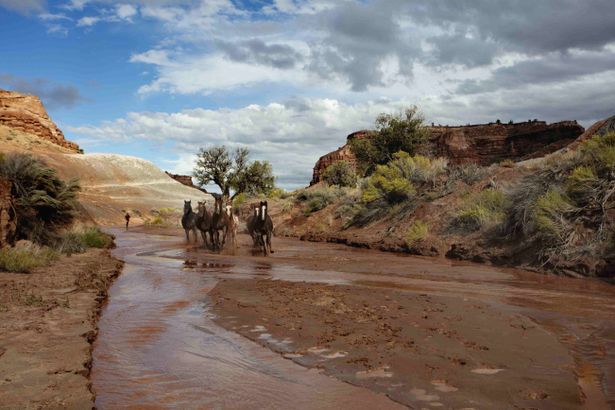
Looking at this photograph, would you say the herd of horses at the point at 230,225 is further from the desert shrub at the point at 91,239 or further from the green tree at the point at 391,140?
the green tree at the point at 391,140

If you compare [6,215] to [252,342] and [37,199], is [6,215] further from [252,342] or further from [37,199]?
[252,342]

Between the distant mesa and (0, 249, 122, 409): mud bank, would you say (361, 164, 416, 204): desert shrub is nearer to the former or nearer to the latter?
(0, 249, 122, 409): mud bank

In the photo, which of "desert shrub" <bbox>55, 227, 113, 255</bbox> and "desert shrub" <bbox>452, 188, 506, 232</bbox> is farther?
"desert shrub" <bbox>452, 188, 506, 232</bbox>

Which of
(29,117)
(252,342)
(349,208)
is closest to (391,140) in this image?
(349,208)

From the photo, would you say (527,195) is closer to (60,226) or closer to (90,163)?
(60,226)

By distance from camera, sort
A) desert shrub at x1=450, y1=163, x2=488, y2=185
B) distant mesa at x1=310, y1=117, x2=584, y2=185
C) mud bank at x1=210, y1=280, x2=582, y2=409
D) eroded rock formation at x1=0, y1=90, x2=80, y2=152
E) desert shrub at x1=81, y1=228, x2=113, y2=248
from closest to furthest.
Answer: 1. mud bank at x1=210, y1=280, x2=582, y2=409
2. desert shrub at x1=81, y1=228, x2=113, y2=248
3. desert shrub at x1=450, y1=163, x2=488, y2=185
4. distant mesa at x1=310, y1=117, x2=584, y2=185
5. eroded rock formation at x1=0, y1=90, x2=80, y2=152

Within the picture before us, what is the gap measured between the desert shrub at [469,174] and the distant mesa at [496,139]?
3911 cm

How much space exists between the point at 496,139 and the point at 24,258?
66.9 meters

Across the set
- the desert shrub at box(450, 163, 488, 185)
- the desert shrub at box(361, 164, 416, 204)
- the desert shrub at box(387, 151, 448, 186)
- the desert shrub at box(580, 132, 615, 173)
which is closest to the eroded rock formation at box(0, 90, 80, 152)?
the desert shrub at box(361, 164, 416, 204)

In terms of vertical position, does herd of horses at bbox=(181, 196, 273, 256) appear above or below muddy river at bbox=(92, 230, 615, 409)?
above

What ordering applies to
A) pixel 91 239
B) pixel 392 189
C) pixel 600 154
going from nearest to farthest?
pixel 600 154 → pixel 91 239 → pixel 392 189

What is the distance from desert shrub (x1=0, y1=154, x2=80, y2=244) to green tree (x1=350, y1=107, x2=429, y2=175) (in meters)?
33.4

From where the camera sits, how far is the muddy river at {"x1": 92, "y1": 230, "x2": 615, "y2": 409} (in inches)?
188

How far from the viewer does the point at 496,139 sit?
69375 mm
